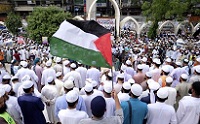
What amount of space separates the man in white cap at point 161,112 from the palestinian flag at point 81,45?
976 mm

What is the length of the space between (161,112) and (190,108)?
1.66 feet

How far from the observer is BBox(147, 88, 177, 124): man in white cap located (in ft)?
12.0

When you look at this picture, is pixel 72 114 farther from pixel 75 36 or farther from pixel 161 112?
pixel 161 112

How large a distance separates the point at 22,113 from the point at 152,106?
2028 mm

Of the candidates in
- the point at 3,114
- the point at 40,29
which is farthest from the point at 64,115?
the point at 40,29

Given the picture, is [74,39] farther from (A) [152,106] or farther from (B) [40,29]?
(B) [40,29]

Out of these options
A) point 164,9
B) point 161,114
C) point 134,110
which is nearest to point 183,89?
point 161,114

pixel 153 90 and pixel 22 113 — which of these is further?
pixel 153 90

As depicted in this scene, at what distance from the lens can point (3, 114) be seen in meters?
3.12

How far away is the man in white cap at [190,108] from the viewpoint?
12.6 ft

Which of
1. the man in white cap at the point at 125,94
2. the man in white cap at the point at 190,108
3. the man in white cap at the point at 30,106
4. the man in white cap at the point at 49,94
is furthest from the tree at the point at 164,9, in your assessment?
the man in white cap at the point at 30,106

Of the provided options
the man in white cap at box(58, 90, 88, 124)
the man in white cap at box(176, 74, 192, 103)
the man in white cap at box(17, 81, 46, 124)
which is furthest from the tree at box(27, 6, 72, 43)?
the man in white cap at box(58, 90, 88, 124)

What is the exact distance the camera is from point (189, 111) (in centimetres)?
386

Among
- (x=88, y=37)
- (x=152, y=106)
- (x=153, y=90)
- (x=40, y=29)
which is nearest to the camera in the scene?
(x=88, y=37)
